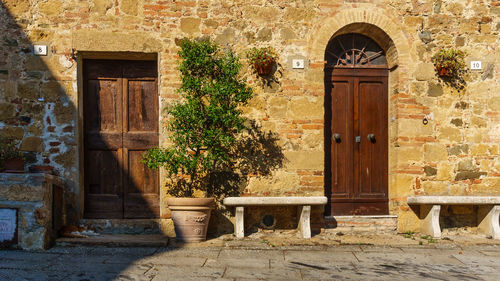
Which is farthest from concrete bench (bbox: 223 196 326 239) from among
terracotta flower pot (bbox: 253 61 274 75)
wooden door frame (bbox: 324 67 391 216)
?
terracotta flower pot (bbox: 253 61 274 75)

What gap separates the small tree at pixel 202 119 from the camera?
4840 mm

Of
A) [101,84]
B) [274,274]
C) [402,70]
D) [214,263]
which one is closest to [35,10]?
[101,84]

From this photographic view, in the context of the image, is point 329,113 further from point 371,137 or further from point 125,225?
point 125,225

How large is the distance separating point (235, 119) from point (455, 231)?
129 inches

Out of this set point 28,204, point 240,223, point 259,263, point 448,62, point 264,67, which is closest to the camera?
point 259,263

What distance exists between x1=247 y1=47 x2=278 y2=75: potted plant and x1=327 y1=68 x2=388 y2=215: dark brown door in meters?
0.93

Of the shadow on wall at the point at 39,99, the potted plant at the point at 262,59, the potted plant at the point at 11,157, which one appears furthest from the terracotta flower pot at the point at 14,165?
the potted plant at the point at 262,59

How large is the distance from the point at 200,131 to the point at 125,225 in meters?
1.57

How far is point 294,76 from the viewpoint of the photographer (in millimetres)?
5371

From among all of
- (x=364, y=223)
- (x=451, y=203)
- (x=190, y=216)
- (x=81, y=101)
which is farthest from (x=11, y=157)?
(x=451, y=203)

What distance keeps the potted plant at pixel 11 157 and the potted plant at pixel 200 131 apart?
146 centimetres

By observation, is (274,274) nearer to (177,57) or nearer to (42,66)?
(177,57)

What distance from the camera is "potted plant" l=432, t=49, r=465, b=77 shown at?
5.36 metres

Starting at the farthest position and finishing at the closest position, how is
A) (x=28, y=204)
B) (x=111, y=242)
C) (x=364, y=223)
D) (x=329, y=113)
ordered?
(x=329, y=113) → (x=364, y=223) → (x=111, y=242) → (x=28, y=204)
